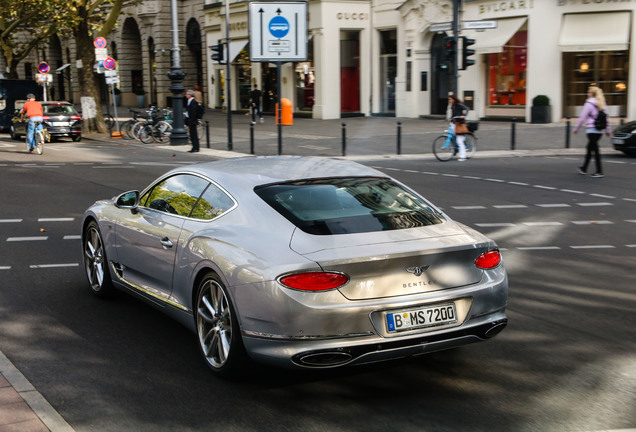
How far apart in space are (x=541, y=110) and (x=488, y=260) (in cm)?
2812

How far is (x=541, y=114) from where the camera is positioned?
31984 mm

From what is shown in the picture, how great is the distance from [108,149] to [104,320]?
21.2m

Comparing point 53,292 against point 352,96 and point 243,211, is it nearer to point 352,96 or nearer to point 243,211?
point 243,211

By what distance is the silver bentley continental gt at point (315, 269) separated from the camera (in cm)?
462

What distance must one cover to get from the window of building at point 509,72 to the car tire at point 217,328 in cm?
2994

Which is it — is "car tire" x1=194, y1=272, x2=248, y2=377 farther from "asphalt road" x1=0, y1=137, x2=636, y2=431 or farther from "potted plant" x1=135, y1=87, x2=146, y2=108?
"potted plant" x1=135, y1=87, x2=146, y2=108

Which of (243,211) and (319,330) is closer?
(319,330)

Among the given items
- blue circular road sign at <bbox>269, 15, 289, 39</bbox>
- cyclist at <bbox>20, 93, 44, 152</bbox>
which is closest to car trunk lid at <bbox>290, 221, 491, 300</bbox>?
blue circular road sign at <bbox>269, 15, 289, 39</bbox>

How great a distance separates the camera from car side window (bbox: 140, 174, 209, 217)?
19.6 feet

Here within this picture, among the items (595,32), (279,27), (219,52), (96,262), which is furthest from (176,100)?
(96,262)

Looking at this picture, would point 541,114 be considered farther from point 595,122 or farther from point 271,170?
point 271,170

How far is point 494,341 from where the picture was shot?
5938mm

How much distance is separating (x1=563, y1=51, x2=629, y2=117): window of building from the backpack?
Result: 600 inches

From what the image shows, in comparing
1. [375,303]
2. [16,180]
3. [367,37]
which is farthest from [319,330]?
[367,37]
